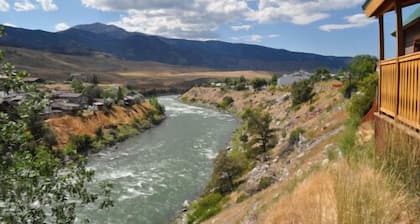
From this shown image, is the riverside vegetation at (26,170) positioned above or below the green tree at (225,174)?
above

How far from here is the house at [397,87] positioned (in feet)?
20.4

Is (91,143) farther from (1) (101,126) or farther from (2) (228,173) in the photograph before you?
(2) (228,173)

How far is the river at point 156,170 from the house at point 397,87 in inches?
645

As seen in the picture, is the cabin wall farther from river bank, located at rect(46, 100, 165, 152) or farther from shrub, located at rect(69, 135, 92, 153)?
shrub, located at rect(69, 135, 92, 153)

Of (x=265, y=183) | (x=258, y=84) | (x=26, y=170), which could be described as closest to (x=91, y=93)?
(x=258, y=84)

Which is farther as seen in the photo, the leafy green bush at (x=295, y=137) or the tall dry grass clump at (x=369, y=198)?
the leafy green bush at (x=295, y=137)

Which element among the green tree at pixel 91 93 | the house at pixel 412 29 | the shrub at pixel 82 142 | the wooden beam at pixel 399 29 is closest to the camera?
the wooden beam at pixel 399 29

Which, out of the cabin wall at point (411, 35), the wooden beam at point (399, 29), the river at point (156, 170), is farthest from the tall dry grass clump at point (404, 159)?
the river at point (156, 170)

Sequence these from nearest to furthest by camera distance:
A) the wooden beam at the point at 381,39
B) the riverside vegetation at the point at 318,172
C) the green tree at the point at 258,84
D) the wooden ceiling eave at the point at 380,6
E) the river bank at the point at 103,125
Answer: the riverside vegetation at the point at 318,172
the wooden ceiling eave at the point at 380,6
the wooden beam at the point at 381,39
the river bank at the point at 103,125
the green tree at the point at 258,84

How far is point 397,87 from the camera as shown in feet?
24.0

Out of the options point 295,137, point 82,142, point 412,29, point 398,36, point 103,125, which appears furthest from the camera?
point 103,125

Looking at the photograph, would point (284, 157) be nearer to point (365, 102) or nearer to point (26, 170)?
point (365, 102)

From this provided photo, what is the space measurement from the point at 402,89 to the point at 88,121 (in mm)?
46637

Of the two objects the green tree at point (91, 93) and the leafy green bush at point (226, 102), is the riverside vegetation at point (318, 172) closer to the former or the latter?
the leafy green bush at point (226, 102)
